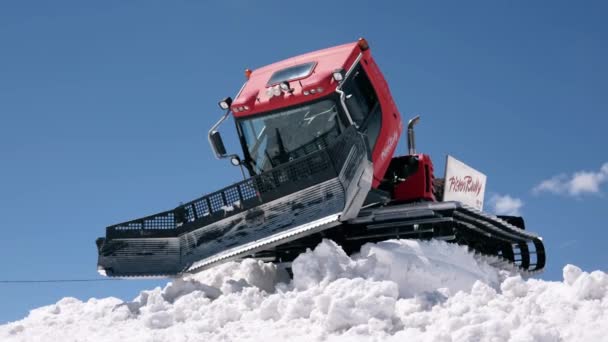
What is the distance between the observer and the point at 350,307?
8281mm

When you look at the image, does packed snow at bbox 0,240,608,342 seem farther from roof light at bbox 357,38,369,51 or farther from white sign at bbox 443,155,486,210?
roof light at bbox 357,38,369,51

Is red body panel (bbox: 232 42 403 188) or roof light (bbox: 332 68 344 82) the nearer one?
roof light (bbox: 332 68 344 82)

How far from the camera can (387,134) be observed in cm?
1244

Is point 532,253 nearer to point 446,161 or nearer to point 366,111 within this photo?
point 446,161

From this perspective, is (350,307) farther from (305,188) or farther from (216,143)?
(216,143)

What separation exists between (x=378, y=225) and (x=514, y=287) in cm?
230

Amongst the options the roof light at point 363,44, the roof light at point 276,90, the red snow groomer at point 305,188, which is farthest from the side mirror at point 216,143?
the roof light at point 363,44

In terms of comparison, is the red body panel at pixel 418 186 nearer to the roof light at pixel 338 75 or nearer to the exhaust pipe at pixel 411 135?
the exhaust pipe at pixel 411 135

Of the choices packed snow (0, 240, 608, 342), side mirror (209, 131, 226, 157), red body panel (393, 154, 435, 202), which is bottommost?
packed snow (0, 240, 608, 342)

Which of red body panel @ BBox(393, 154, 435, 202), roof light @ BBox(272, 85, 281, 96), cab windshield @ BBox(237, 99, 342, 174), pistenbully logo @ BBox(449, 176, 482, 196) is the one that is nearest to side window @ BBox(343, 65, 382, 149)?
cab windshield @ BBox(237, 99, 342, 174)

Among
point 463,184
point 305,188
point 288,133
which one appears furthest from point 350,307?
point 463,184

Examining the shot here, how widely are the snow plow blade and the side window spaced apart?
1.26 meters

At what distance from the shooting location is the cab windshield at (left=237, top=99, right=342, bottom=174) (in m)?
11.6

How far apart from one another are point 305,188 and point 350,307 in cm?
258
